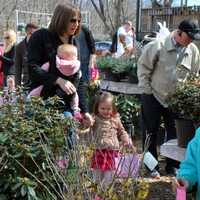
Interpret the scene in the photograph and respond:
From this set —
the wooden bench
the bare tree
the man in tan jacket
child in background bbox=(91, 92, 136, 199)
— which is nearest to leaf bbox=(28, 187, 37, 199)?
child in background bbox=(91, 92, 136, 199)

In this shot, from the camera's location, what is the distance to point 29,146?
3506 mm

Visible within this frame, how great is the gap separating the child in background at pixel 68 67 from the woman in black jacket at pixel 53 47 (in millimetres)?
35

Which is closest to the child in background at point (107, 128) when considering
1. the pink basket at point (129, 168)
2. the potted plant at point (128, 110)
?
the pink basket at point (129, 168)

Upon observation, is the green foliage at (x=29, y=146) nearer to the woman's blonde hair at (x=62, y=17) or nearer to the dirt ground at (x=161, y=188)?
the woman's blonde hair at (x=62, y=17)

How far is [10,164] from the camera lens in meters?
3.47

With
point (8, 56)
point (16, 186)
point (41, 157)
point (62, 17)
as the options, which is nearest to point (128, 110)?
point (8, 56)

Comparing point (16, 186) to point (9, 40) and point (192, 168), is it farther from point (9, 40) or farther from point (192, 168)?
point (9, 40)

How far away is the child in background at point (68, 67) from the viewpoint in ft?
A: 14.1

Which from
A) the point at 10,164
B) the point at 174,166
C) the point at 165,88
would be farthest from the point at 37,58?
the point at 174,166

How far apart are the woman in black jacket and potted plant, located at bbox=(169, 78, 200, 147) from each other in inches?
40.2

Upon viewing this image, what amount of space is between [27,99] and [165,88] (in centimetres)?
227

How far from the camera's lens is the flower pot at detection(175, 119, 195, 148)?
4.90 meters

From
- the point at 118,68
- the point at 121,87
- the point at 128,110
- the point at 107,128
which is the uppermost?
the point at 118,68

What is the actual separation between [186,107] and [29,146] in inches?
71.3
